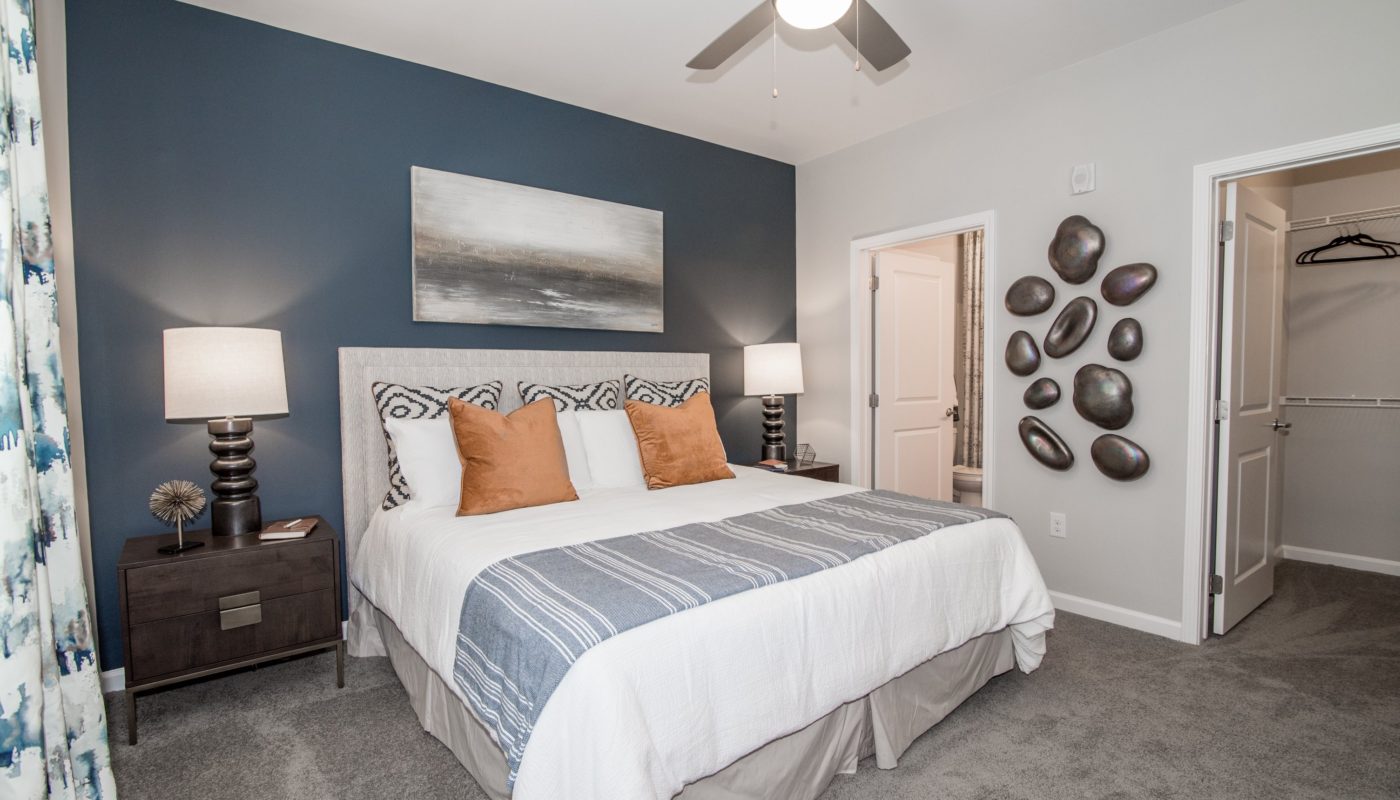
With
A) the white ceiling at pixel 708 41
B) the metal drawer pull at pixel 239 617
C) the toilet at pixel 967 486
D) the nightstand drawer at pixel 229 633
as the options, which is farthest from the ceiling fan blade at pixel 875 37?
the toilet at pixel 967 486

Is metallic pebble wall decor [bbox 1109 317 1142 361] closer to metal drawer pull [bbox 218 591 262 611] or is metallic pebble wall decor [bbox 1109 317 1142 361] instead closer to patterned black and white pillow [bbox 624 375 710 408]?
patterned black and white pillow [bbox 624 375 710 408]

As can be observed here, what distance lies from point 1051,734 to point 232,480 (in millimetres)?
3038

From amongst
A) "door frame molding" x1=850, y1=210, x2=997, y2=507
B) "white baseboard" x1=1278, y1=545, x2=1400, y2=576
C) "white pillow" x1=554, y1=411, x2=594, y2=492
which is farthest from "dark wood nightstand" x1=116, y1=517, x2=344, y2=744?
"white baseboard" x1=1278, y1=545, x2=1400, y2=576

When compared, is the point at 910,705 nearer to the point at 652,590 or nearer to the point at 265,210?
the point at 652,590

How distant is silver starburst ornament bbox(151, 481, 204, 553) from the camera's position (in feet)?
7.61

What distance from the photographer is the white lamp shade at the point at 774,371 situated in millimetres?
4062

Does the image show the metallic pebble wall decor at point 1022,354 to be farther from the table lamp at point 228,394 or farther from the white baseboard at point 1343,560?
the table lamp at point 228,394

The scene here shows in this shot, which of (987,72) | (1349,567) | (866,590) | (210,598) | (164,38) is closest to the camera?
(866,590)

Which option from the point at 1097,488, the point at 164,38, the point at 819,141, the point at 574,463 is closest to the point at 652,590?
the point at 574,463

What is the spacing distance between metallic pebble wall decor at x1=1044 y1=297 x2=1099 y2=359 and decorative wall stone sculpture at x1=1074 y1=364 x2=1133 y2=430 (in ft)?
0.42

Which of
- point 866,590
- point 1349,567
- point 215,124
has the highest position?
point 215,124

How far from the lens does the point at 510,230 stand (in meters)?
3.34

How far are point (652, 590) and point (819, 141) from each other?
11.4ft

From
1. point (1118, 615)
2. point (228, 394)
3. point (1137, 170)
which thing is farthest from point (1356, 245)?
point (228, 394)
